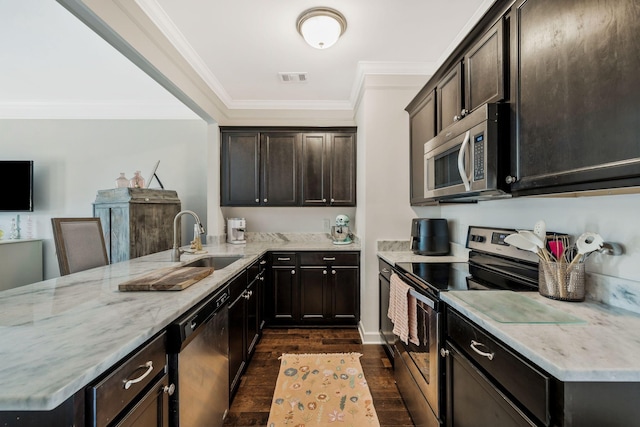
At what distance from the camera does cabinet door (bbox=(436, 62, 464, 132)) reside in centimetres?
184

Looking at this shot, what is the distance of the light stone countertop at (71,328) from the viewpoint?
615mm

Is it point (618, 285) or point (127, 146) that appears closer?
point (618, 285)

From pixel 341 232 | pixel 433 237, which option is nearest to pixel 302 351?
pixel 341 232

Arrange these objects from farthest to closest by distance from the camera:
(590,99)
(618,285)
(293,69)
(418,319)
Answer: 1. (293,69)
2. (418,319)
3. (618,285)
4. (590,99)

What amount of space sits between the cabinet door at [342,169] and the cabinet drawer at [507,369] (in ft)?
7.75

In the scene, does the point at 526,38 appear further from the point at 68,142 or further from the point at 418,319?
the point at 68,142

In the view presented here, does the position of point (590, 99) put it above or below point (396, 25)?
below

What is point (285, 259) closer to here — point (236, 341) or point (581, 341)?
point (236, 341)

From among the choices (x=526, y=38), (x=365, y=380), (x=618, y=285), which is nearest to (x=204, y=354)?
(x=365, y=380)

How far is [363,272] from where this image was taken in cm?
287

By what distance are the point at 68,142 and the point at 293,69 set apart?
351 centimetres

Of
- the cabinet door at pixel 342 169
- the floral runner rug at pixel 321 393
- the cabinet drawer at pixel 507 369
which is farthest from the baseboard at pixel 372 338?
the cabinet drawer at pixel 507 369

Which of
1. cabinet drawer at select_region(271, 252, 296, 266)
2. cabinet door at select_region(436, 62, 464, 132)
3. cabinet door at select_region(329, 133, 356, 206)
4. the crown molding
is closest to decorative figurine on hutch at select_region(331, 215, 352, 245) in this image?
cabinet door at select_region(329, 133, 356, 206)

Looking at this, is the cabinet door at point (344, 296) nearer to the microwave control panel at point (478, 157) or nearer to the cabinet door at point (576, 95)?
the microwave control panel at point (478, 157)
